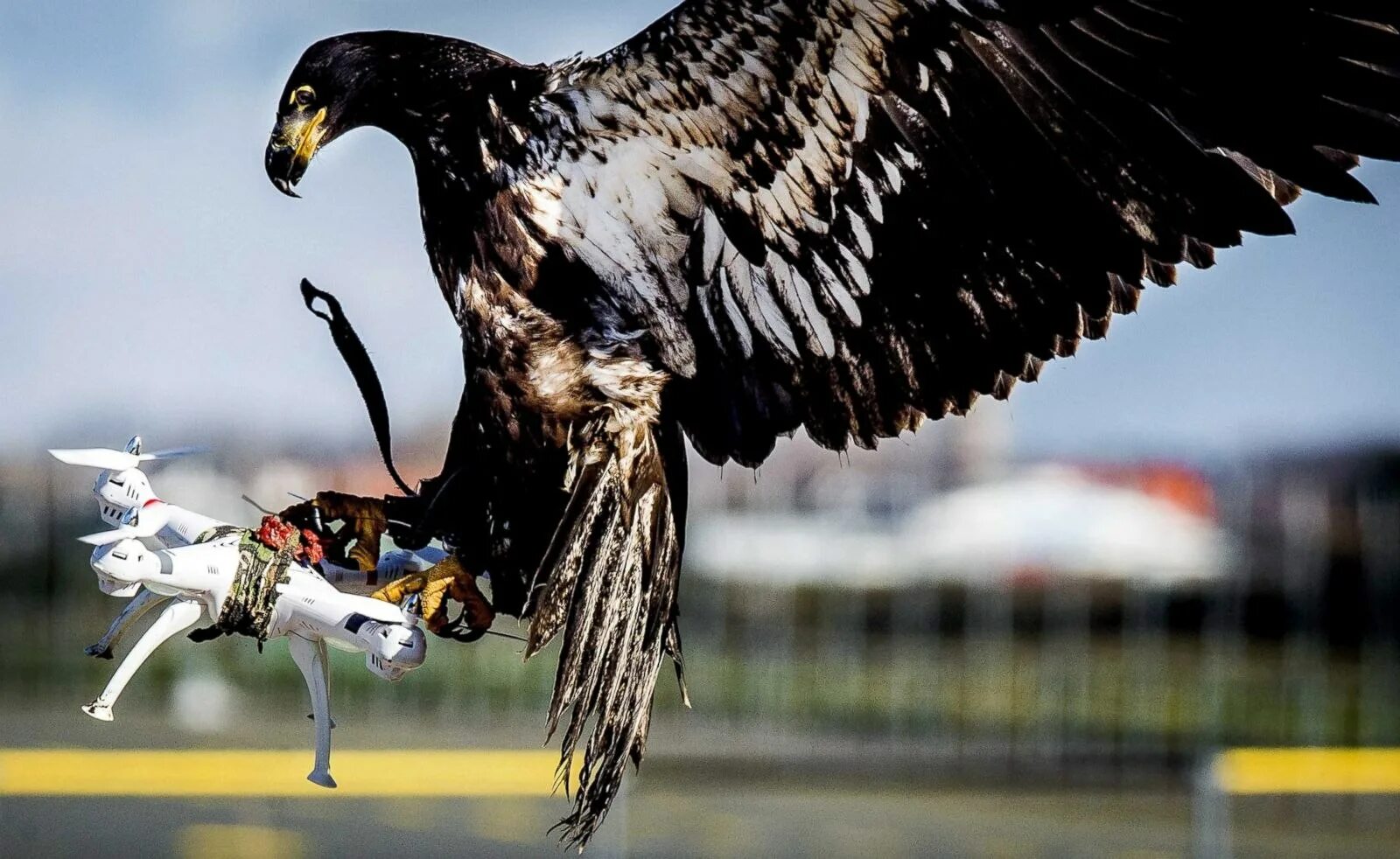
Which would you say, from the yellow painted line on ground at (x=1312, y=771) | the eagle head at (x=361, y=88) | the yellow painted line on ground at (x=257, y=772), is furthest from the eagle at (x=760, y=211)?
the yellow painted line on ground at (x=1312, y=771)

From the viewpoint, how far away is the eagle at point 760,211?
1.71 feet

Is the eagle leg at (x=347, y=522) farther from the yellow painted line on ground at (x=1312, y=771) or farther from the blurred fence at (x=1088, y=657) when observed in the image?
the yellow painted line on ground at (x=1312, y=771)

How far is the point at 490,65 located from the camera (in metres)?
0.53

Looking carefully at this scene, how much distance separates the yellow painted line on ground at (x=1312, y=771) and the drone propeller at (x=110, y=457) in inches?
81.3

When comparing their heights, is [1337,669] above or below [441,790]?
above

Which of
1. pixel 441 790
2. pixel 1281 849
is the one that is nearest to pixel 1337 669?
pixel 1281 849

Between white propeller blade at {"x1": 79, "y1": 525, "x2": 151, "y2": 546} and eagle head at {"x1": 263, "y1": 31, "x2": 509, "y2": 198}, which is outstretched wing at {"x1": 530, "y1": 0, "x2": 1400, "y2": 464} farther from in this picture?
white propeller blade at {"x1": 79, "y1": 525, "x2": 151, "y2": 546}

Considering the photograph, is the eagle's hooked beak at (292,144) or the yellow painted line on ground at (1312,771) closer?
the eagle's hooked beak at (292,144)

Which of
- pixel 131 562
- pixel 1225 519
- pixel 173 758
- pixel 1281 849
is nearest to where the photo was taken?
pixel 131 562

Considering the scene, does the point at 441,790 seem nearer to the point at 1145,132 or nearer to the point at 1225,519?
the point at 1225,519

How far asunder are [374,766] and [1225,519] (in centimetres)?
127

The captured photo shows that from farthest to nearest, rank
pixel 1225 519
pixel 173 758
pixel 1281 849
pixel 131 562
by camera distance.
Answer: pixel 1281 849 → pixel 1225 519 → pixel 173 758 → pixel 131 562

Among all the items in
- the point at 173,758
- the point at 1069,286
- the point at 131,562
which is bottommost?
the point at 173,758

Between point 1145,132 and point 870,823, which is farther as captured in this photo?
point 870,823
